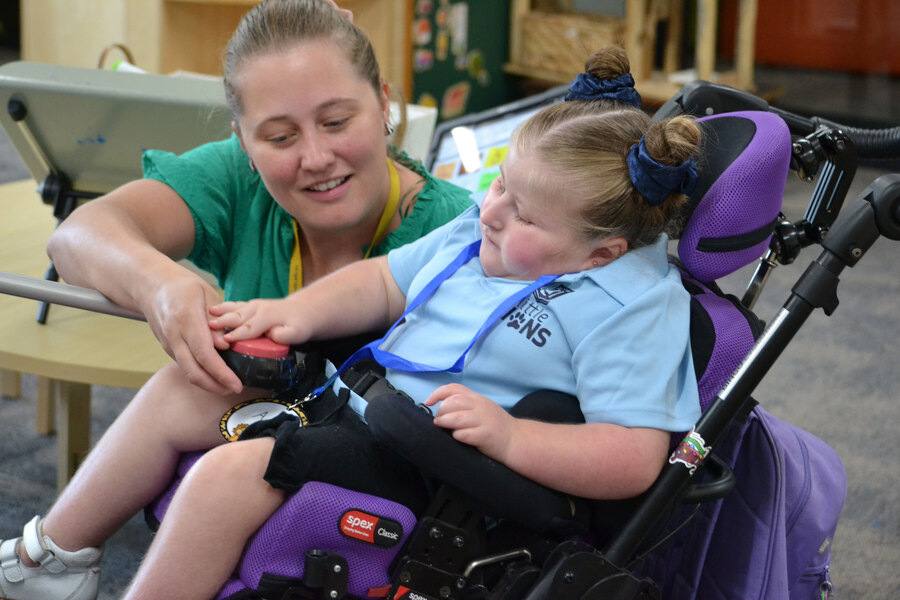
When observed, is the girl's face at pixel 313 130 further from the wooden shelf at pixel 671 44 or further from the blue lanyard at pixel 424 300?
the wooden shelf at pixel 671 44

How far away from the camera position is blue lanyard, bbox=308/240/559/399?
1.17 meters

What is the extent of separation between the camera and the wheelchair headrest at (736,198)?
1195mm

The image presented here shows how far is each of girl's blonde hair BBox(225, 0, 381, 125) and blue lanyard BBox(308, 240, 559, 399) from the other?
30 centimetres

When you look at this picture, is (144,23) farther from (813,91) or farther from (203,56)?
(813,91)

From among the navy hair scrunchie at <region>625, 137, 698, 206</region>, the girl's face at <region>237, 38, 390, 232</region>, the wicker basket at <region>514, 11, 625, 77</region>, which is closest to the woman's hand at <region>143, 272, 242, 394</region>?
the girl's face at <region>237, 38, 390, 232</region>

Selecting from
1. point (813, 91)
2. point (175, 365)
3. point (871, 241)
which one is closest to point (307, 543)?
point (175, 365)

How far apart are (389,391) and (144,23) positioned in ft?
8.69

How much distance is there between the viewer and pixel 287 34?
4.42ft

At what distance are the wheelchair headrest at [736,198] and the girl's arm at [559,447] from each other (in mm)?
261

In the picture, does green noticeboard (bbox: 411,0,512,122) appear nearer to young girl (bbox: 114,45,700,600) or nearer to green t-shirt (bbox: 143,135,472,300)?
green t-shirt (bbox: 143,135,472,300)

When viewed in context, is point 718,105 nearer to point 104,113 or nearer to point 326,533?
point 326,533

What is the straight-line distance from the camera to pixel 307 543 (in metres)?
1.06

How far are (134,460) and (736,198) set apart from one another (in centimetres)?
77

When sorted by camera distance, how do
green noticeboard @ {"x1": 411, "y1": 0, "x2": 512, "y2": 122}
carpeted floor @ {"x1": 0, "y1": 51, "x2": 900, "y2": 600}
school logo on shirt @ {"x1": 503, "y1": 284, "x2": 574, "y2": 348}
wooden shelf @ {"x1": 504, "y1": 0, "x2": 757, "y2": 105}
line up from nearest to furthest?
school logo on shirt @ {"x1": 503, "y1": 284, "x2": 574, "y2": 348} < carpeted floor @ {"x1": 0, "y1": 51, "x2": 900, "y2": 600} < wooden shelf @ {"x1": 504, "y1": 0, "x2": 757, "y2": 105} < green noticeboard @ {"x1": 411, "y1": 0, "x2": 512, "y2": 122}
